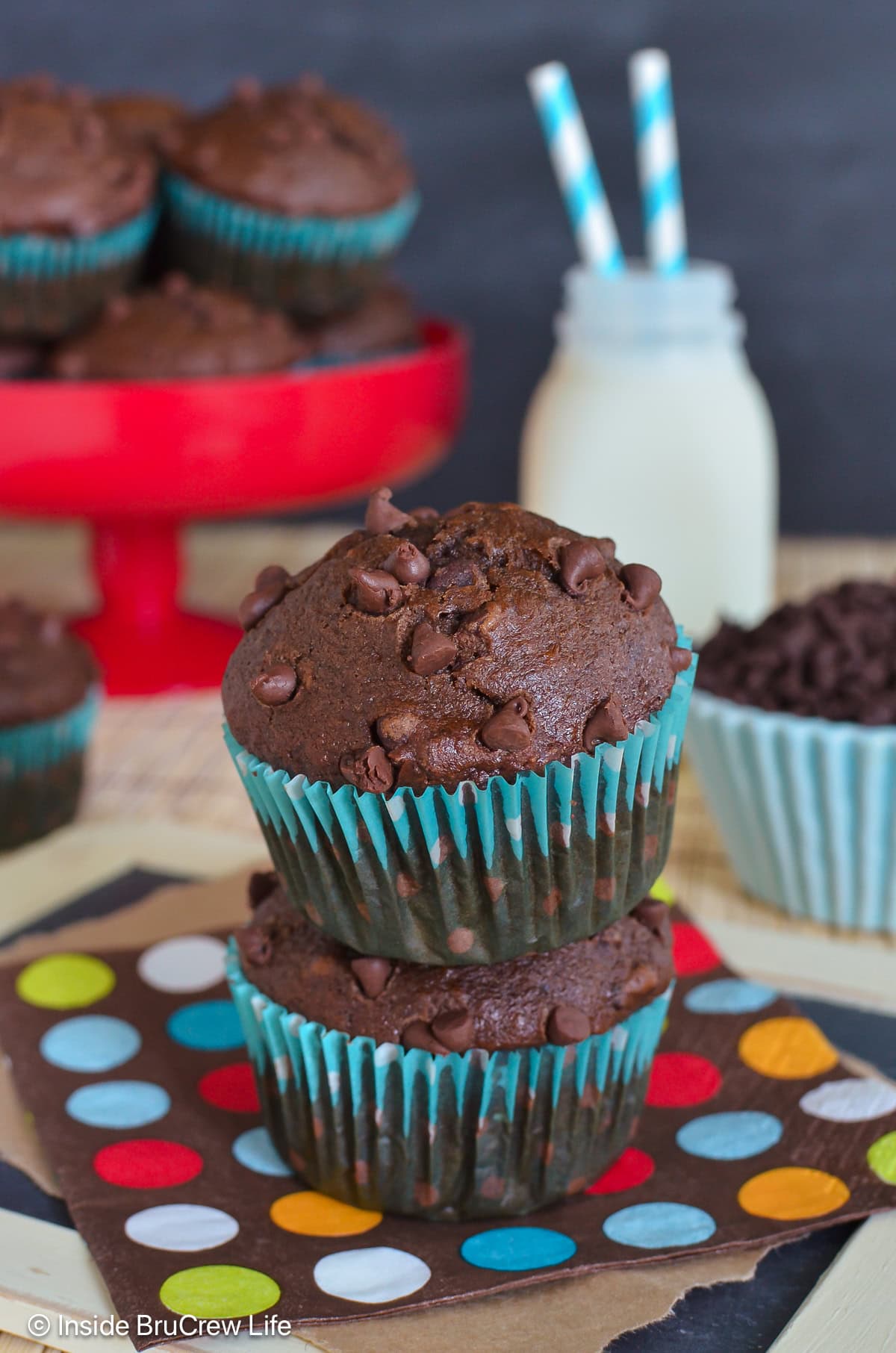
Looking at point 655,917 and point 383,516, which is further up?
point 383,516

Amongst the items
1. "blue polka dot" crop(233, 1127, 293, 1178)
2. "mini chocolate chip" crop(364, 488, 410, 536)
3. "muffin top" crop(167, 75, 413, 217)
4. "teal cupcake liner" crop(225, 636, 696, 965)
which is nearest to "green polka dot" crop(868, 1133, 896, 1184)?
"teal cupcake liner" crop(225, 636, 696, 965)

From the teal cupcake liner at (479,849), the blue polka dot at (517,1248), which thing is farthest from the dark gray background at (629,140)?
the blue polka dot at (517,1248)

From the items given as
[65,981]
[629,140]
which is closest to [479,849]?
[65,981]

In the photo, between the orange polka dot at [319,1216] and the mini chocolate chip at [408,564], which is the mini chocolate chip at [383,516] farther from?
the orange polka dot at [319,1216]

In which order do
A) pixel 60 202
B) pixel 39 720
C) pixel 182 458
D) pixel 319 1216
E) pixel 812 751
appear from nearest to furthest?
pixel 319 1216
pixel 812 751
pixel 39 720
pixel 60 202
pixel 182 458

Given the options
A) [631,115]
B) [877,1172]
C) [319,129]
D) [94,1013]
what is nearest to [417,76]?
[631,115]

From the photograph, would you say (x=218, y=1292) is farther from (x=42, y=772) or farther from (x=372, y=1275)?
(x=42, y=772)

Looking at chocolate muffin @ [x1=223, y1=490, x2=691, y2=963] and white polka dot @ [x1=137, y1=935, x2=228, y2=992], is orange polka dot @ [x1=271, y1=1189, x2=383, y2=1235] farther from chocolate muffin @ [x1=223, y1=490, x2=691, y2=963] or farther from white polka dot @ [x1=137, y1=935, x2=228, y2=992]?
white polka dot @ [x1=137, y1=935, x2=228, y2=992]
